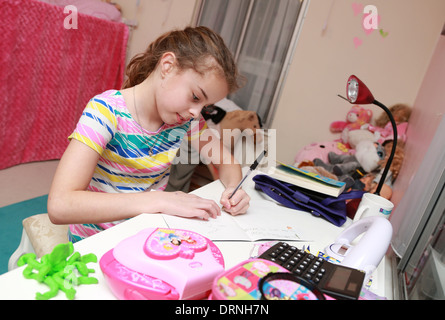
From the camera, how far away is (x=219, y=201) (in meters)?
1.05

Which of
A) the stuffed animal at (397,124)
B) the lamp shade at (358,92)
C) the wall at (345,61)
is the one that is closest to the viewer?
the lamp shade at (358,92)

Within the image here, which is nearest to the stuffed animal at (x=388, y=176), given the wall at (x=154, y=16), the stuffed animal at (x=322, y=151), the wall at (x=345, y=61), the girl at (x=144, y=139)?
the stuffed animal at (x=322, y=151)

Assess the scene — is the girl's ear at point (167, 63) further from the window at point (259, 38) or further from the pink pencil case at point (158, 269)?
the window at point (259, 38)

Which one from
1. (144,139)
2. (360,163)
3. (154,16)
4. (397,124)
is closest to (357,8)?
(397,124)

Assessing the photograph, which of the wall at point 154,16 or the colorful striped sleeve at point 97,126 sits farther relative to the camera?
the wall at point 154,16

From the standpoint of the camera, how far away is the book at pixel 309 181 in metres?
1.16

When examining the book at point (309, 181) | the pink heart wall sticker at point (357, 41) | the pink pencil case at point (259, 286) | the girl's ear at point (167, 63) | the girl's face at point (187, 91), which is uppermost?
the pink heart wall sticker at point (357, 41)

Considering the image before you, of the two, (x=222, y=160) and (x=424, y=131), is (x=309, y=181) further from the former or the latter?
(x=424, y=131)

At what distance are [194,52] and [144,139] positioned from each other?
272 millimetres

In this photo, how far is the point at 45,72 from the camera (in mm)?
2559

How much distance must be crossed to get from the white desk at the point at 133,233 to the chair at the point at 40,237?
0.33 meters

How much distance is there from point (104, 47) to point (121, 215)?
2.50m
